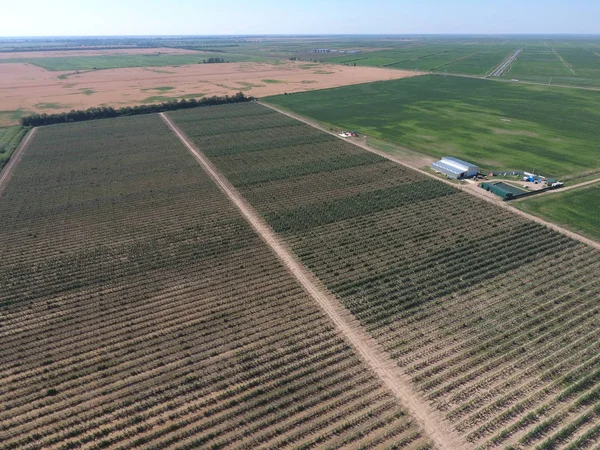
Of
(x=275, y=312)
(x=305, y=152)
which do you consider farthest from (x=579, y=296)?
(x=305, y=152)

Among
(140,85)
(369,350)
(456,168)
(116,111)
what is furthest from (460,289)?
(140,85)

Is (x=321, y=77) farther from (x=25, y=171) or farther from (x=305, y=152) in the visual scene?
(x=25, y=171)

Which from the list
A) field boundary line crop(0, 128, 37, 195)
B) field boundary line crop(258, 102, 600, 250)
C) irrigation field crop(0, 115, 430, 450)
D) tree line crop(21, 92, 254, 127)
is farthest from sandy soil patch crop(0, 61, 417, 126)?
irrigation field crop(0, 115, 430, 450)

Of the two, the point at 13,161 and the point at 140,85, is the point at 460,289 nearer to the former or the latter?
the point at 13,161

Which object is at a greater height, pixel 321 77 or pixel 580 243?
pixel 321 77

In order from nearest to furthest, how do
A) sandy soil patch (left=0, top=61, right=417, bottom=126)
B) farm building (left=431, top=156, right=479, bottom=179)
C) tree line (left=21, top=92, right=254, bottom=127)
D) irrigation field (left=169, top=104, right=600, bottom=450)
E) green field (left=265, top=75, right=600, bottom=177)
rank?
irrigation field (left=169, top=104, right=600, bottom=450)
farm building (left=431, top=156, right=479, bottom=179)
green field (left=265, top=75, right=600, bottom=177)
tree line (left=21, top=92, right=254, bottom=127)
sandy soil patch (left=0, top=61, right=417, bottom=126)

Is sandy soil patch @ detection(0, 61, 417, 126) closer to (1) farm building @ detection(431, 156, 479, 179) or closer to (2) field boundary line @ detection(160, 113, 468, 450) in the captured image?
(1) farm building @ detection(431, 156, 479, 179)
